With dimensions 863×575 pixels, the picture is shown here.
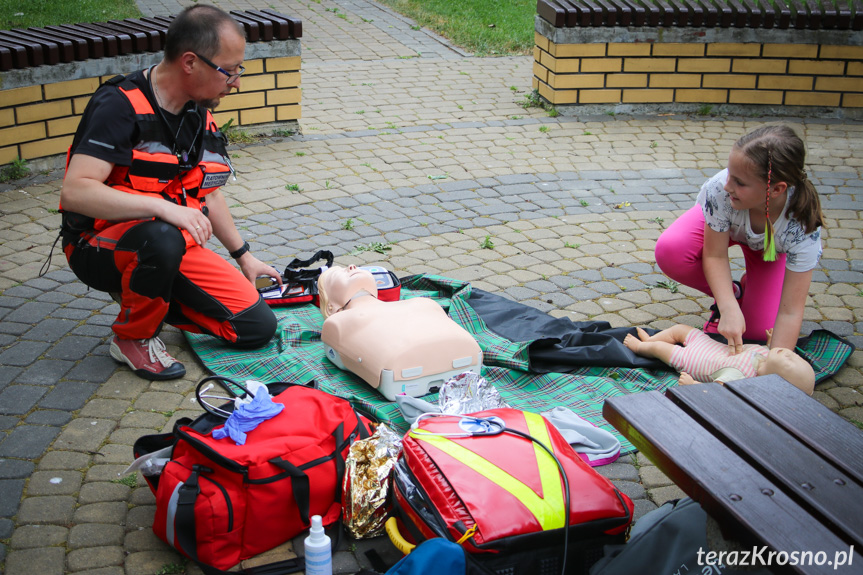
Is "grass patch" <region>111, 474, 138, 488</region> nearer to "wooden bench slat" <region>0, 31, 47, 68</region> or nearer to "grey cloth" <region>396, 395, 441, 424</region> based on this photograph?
"grey cloth" <region>396, 395, 441, 424</region>

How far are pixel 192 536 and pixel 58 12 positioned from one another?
804 centimetres

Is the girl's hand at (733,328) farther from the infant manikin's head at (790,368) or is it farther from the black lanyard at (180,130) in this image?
the black lanyard at (180,130)

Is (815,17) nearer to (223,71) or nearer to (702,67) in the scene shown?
(702,67)

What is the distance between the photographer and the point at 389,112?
287 inches

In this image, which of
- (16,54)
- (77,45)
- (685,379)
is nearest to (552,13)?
(77,45)

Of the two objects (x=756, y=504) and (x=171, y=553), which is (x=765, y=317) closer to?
(x=756, y=504)

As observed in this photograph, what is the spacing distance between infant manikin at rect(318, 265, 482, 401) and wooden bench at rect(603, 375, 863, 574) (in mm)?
1109

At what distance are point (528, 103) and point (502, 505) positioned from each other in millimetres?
5865

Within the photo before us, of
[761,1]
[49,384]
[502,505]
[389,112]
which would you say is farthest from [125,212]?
[761,1]

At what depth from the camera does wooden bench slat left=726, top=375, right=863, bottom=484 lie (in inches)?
80.5

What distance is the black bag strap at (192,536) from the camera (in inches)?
92.4

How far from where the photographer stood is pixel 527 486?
2.31 m

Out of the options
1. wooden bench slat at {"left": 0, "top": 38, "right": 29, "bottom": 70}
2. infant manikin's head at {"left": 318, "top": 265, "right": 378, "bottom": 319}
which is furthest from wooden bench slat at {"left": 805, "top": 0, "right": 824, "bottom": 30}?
wooden bench slat at {"left": 0, "top": 38, "right": 29, "bottom": 70}

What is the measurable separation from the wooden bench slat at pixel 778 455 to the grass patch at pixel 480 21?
25.5 ft
